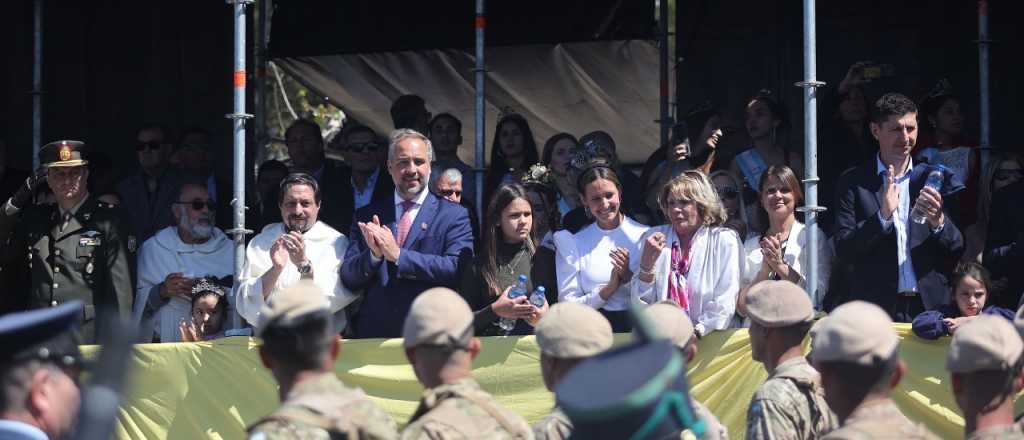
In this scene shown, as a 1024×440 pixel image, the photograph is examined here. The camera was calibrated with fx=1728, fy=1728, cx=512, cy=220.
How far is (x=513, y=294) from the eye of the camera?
8.29m

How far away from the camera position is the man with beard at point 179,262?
9.45 meters

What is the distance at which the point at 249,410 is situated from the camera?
28.0 feet

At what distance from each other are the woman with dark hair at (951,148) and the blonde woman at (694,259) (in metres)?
1.23

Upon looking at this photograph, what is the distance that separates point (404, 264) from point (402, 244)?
0.32 meters

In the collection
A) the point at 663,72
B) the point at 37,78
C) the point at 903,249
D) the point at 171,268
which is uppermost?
the point at 663,72

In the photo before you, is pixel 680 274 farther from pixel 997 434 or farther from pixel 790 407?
pixel 997 434

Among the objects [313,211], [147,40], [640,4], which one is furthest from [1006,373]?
[147,40]

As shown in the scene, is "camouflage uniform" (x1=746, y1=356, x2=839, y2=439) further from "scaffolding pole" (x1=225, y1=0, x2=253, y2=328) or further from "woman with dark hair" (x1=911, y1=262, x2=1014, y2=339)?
"scaffolding pole" (x1=225, y1=0, x2=253, y2=328)

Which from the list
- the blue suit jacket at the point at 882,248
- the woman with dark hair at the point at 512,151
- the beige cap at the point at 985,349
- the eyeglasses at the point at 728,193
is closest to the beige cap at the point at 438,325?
the beige cap at the point at 985,349

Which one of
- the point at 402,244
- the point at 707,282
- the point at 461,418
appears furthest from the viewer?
the point at 402,244

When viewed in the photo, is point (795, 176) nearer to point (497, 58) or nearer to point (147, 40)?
point (497, 58)

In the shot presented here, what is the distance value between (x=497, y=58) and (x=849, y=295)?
15.6 ft

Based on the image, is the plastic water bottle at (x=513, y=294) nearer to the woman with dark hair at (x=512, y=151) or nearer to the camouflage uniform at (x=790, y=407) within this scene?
the woman with dark hair at (x=512, y=151)

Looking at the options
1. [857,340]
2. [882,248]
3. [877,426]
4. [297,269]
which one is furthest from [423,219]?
[877,426]
